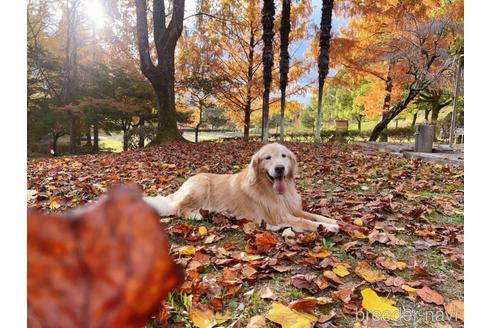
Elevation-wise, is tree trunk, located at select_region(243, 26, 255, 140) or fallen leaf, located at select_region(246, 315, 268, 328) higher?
tree trunk, located at select_region(243, 26, 255, 140)

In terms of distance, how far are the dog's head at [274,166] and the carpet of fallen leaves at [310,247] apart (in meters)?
0.06

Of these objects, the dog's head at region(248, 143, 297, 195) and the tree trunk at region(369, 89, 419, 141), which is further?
the tree trunk at region(369, 89, 419, 141)

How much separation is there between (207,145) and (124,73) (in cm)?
48

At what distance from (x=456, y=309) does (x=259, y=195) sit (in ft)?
3.43

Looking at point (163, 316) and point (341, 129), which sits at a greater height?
point (341, 129)

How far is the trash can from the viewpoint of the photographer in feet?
5.64

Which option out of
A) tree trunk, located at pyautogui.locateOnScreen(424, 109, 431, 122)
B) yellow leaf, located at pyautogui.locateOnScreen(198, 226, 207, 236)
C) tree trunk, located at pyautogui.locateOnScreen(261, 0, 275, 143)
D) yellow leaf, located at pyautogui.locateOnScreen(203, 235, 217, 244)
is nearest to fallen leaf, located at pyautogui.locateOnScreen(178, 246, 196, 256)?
yellow leaf, located at pyautogui.locateOnScreen(203, 235, 217, 244)

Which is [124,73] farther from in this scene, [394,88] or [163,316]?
[394,88]

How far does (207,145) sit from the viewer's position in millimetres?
1486

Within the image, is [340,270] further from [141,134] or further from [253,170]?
[141,134]

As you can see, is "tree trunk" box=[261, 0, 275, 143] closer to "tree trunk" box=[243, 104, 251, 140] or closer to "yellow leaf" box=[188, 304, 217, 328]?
"tree trunk" box=[243, 104, 251, 140]

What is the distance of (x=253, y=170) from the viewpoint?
168cm

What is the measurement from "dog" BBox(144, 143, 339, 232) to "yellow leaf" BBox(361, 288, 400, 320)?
65cm
